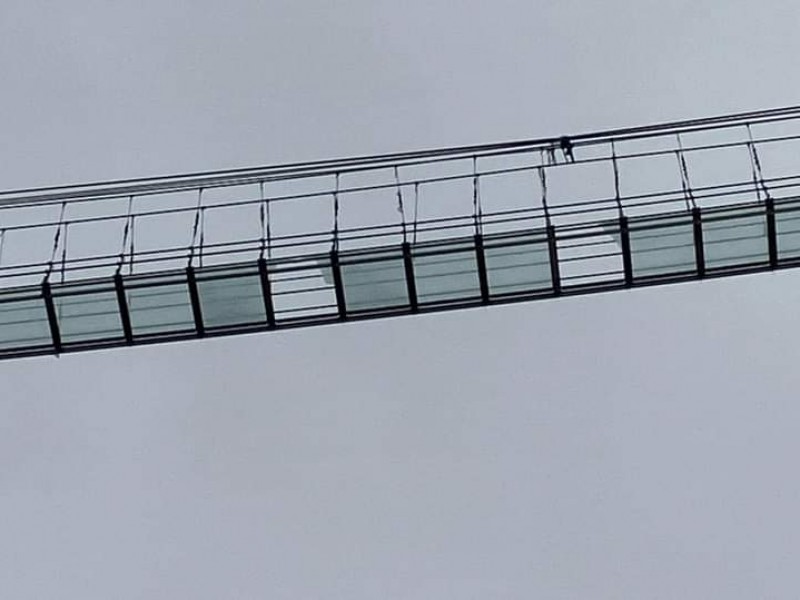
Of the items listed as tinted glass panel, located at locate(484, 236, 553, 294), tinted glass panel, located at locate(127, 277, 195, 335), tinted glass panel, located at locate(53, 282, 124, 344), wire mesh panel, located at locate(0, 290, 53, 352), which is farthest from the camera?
wire mesh panel, located at locate(0, 290, 53, 352)

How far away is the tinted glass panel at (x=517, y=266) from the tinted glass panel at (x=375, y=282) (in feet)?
8.13

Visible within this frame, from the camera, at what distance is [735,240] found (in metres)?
41.4

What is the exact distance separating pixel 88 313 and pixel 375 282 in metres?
8.09

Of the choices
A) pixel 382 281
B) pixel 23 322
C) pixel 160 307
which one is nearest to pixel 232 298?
pixel 160 307

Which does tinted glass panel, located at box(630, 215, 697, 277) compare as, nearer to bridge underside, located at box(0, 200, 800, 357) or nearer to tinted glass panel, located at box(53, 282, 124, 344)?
bridge underside, located at box(0, 200, 800, 357)

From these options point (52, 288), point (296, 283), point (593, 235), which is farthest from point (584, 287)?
point (52, 288)

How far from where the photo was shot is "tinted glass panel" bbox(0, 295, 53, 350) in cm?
4103

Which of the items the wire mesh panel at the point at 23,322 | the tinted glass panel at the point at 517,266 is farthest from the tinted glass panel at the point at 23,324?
the tinted glass panel at the point at 517,266

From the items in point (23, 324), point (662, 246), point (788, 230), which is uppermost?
point (788, 230)

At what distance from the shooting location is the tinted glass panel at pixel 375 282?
133ft

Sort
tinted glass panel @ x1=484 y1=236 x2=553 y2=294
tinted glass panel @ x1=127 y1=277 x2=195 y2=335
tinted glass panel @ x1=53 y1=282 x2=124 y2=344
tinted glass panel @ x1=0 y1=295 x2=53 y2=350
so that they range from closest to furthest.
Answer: tinted glass panel @ x1=484 y1=236 x2=553 y2=294, tinted glass panel @ x1=127 y1=277 x2=195 y2=335, tinted glass panel @ x1=53 y1=282 x2=124 y2=344, tinted glass panel @ x1=0 y1=295 x2=53 y2=350

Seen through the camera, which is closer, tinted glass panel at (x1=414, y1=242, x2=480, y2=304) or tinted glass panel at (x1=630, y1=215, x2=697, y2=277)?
tinted glass panel at (x1=414, y1=242, x2=480, y2=304)

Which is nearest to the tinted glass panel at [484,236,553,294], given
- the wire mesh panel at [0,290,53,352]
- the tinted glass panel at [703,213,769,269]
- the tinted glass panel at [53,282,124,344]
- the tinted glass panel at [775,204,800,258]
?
the tinted glass panel at [703,213,769,269]

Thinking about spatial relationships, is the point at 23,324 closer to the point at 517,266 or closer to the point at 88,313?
the point at 88,313
